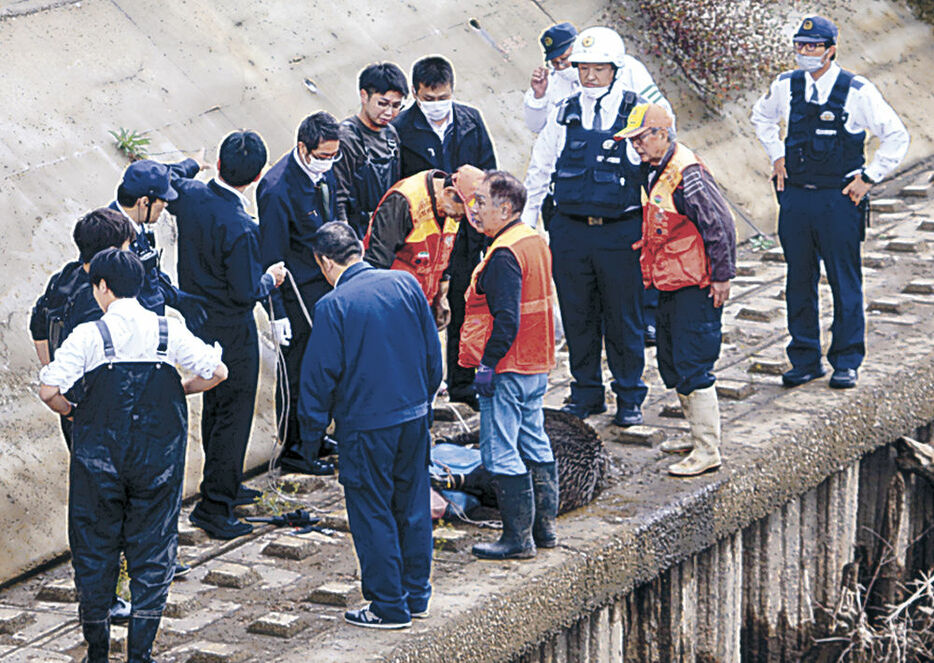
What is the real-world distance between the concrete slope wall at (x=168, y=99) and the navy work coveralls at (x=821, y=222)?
330 cm

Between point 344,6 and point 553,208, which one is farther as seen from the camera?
point 344,6

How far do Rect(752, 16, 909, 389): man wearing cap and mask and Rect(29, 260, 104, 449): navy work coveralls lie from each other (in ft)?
15.2

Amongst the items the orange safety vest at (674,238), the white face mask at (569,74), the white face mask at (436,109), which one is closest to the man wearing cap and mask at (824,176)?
the white face mask at (569,74)

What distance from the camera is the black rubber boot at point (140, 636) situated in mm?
6227

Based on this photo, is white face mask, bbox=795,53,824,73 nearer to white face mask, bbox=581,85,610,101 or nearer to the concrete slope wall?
white face mask, bbox=581,85,610,101

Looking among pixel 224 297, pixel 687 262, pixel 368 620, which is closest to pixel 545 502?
pixel 368 620

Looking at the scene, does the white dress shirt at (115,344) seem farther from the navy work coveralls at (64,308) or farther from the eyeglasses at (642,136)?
the eyeglasses at (642,136)

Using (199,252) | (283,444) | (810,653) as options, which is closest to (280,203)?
(199,252)

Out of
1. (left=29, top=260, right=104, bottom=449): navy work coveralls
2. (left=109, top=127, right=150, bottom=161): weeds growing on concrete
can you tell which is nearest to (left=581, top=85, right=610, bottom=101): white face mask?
(left=109, top=127, right=150, bottom=161): weeds growing on concrete

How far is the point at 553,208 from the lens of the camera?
9.71 meters

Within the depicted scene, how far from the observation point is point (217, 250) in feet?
25.0

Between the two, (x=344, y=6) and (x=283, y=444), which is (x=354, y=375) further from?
(x=344, y=6)

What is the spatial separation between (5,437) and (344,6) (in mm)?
5845

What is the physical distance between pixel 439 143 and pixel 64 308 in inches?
118
